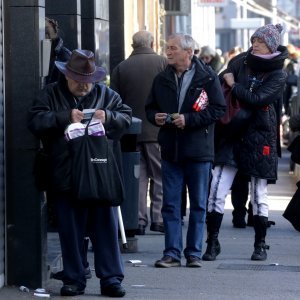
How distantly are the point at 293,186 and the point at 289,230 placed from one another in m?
5.30

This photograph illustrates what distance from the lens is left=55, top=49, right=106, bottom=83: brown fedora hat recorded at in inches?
322

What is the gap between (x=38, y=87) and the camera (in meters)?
8.33

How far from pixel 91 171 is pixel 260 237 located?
8.70 ft

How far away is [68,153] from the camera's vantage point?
812cm

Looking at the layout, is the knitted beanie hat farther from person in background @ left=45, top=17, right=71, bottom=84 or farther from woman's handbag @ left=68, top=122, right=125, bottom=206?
woman's handbag @ left=68, top=122, right=125, bottom=206

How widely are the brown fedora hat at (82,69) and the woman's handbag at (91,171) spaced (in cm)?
36

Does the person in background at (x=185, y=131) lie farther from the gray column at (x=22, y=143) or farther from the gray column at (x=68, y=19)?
the gray column at (x=22, y=143)

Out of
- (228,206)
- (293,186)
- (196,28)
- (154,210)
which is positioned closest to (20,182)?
(154,210)

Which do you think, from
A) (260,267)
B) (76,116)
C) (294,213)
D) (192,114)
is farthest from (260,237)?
(76,116)

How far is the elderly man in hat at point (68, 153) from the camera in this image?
8117 mm

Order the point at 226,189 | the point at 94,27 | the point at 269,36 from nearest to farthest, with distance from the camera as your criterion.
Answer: the point at 269,36, the point at 226,189, the point at 94,27

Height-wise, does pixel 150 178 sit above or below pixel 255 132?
below

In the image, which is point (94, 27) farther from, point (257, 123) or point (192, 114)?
point (192, 114)

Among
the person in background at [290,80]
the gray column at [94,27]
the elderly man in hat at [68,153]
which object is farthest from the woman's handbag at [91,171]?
the person in background at [290,80]
